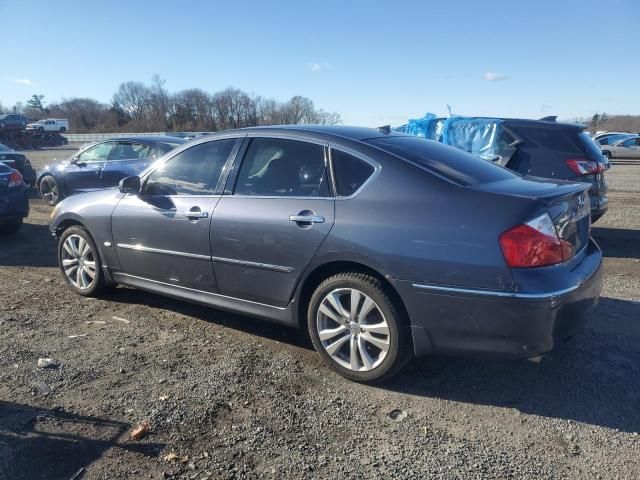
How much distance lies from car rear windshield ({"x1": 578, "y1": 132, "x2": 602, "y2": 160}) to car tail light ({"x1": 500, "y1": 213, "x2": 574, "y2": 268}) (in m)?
5.07

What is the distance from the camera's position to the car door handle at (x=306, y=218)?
366 centimetres

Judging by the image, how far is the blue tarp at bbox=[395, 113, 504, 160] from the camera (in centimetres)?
847

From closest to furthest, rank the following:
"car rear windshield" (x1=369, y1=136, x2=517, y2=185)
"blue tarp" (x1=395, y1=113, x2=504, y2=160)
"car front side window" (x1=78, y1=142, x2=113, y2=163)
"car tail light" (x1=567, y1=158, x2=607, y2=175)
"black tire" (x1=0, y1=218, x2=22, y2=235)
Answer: "car rear windshield" (x1=369, y1=136, x2=517, y2=185), "car tail light" (x1=567, y1=158, x2=607, y2=175), "blue tarp" (x1=395, y1=113, x2=504, y2=160), "black tire" (x1=0, y1=218, x2=22, y2=235), "car front side window" (x1=78, y1=142, x2=113, y2=163)

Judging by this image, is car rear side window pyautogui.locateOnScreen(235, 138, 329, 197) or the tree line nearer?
car rear side window pyautogui.locateOnScreen(235, 138, 329, 197)

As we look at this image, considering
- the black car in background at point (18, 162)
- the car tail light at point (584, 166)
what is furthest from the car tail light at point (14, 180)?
the car tail light at point (584, 166)

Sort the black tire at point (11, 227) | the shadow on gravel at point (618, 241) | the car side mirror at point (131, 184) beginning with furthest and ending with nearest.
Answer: the black tire at point (11, 227) → the shadow on gravel at point (618, 241) → the car side mirror at point (131, 184)

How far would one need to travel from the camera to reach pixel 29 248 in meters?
7.80

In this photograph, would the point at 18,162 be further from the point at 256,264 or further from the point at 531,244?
the point at 531,244

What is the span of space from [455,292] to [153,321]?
282 centimetres

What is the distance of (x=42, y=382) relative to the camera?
3.64 metres

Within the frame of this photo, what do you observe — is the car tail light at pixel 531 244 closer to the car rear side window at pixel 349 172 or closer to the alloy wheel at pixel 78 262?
the car rear side window at pixel 349 172

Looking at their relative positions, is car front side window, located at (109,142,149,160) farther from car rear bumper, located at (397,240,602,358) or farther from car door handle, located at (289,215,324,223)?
car rear bumper, located at (397,240,602,358)

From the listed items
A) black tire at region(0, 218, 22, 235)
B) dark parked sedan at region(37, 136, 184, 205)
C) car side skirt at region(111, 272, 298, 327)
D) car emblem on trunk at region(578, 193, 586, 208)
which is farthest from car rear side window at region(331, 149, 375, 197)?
black tire at region(0, 218, 22, 235)

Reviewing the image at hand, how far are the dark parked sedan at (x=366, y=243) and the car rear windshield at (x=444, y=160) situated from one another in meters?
0.02
